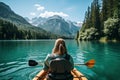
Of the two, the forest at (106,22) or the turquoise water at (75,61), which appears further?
the forest at (106,22)

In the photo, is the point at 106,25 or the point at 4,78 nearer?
the point at 4,78

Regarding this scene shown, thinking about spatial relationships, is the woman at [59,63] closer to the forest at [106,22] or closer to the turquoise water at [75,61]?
the turquoise water at [75,61]

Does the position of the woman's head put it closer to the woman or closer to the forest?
the woman

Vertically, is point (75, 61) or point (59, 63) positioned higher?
point (59, 63)

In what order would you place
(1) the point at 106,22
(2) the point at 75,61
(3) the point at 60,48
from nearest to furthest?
(3) the point at 60,48, (2) the point at 75,61, (1) the point at 106,22

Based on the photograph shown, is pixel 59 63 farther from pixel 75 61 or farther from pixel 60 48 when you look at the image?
pixel 75 61

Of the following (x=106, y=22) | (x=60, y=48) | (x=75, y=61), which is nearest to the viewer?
(x=60, y=48)

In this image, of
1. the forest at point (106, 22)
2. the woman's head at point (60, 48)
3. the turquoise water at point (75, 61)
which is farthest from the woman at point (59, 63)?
the forest at point (106, 22)

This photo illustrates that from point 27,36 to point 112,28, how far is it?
116 m

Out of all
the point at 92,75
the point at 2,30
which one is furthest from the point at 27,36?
the point at 92,75

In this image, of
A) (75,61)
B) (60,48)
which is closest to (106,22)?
(75,61)

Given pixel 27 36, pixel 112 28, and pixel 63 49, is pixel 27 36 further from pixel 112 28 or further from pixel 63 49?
pixel 63 49

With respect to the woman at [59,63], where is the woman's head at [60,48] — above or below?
above

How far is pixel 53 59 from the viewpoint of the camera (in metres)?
7.16
